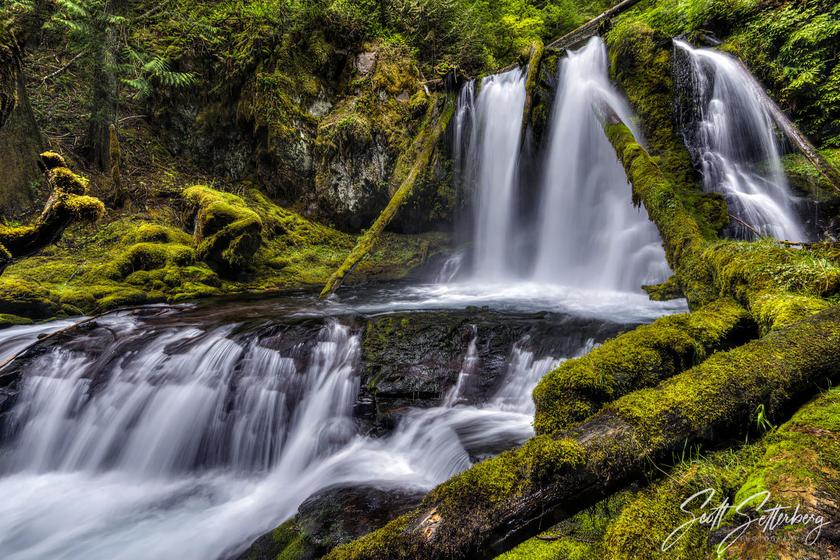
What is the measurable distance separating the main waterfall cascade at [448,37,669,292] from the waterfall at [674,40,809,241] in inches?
55.8

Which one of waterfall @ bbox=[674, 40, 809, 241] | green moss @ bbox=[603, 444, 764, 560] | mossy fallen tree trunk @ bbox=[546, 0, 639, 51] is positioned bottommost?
green moss @ bbox=[603, 444, 764, 560]

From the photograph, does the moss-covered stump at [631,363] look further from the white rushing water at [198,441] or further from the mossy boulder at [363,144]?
the mossy boulder at [363,144]

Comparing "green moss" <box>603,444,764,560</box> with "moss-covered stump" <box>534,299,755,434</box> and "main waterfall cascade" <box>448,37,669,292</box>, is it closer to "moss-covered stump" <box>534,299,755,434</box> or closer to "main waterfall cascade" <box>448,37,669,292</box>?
"moss-covered stump" <box>534,299,755,434</box>

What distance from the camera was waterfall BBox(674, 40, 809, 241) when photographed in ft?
23.1

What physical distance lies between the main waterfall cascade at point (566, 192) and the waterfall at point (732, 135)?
55.8 inches

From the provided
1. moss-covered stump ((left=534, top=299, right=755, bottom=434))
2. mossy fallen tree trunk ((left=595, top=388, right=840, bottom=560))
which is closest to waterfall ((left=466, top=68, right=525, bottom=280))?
moss-covered stump ((left=534, top=299, right=755, bottom=434))

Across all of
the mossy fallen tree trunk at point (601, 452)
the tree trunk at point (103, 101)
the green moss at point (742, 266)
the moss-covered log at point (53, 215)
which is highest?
the tree trunk at point (103, 101)

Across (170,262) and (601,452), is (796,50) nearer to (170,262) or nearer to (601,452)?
(601,452)

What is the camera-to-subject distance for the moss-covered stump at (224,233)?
26.9 feet

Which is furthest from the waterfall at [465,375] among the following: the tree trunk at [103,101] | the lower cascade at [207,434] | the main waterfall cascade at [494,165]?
the tree trunk at [103,101]

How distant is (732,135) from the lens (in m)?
7.83

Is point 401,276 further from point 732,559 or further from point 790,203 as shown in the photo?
point 732,559

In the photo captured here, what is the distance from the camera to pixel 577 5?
1773cm

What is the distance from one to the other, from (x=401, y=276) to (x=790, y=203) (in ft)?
27.4
